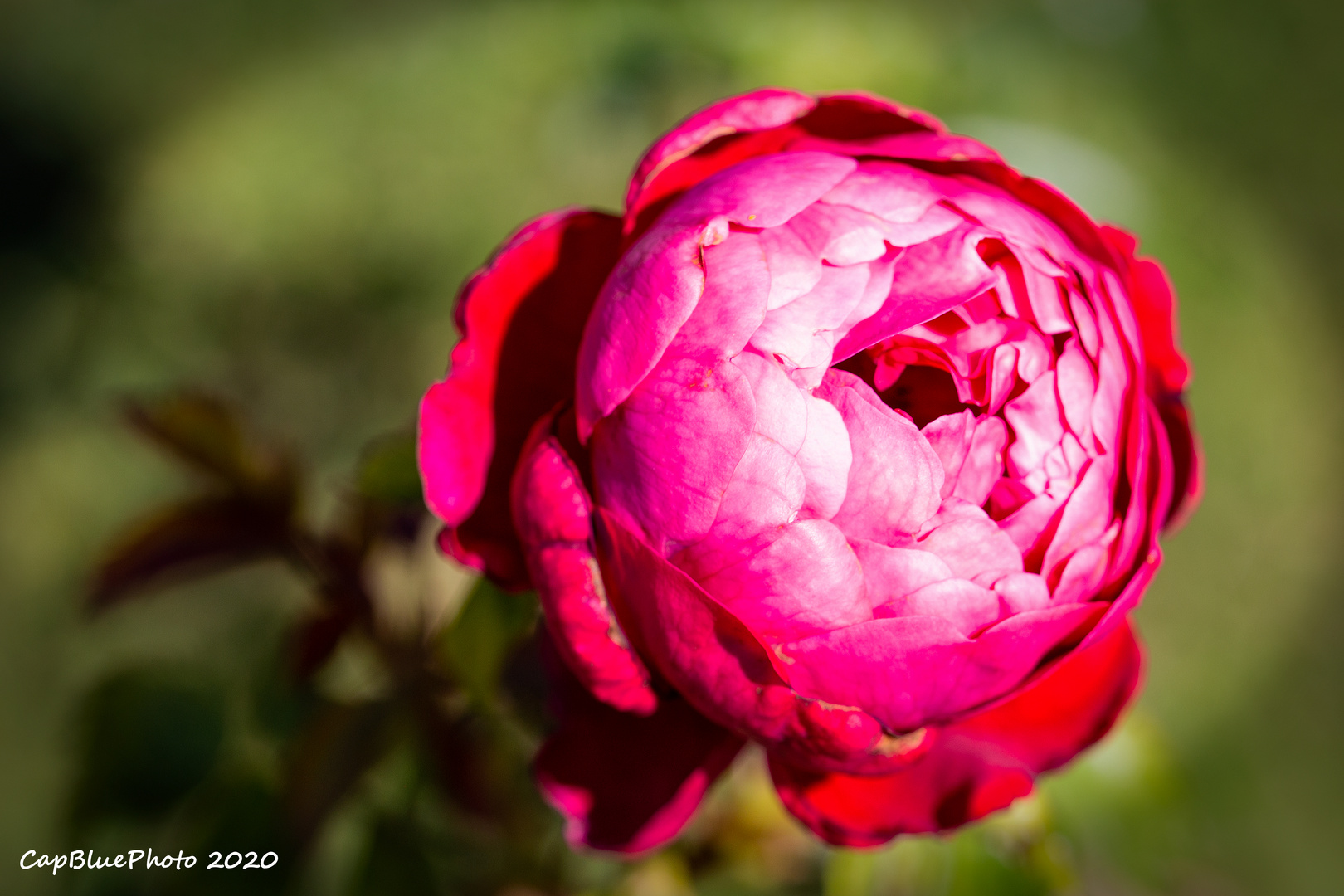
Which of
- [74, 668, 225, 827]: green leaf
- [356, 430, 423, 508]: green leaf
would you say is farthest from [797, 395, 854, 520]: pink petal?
[74, 668, 225, 827]: green leaf

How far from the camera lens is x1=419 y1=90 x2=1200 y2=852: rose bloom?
17.0 inches

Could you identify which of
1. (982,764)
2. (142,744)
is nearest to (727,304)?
(982,764)

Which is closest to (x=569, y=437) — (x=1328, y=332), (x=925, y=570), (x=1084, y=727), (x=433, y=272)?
(x=925, y=570)

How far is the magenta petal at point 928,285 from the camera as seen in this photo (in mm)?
450

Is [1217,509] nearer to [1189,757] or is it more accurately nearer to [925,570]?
[1189,757]

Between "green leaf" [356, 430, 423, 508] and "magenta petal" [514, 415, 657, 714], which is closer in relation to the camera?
"magenta petal" [514, 415, 657, 714]

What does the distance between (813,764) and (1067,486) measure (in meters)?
0.16

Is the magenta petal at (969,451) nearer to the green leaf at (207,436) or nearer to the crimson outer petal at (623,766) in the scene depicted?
the crimson outer petal at (623,766)

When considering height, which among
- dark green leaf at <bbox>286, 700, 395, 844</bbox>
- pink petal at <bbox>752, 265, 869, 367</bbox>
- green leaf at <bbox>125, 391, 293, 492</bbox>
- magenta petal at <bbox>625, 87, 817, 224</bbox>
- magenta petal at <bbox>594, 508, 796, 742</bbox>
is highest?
magenta petal at <bbox>625, 87, 817, 224</bbox>

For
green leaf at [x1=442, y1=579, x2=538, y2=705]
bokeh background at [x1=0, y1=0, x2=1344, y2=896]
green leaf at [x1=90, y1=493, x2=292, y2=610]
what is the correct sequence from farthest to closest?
bokeh background at [x1=0, y1=0, x2=1344, y2=896]
green leaf at [x1=90, y1=493, x2=292, y2=610]
green leaf at [x1=442, y1=579, x2=538, y2=705]

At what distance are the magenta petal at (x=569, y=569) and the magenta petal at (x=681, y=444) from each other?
0.9 inches

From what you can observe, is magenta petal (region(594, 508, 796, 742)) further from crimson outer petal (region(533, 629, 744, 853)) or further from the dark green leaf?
the dark green leaf

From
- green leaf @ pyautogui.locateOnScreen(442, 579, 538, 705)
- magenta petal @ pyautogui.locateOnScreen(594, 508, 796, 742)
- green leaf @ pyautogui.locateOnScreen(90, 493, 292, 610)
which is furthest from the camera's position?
green leaf @ pyautogui.locateOnScreen(90, 493, 292, 610)

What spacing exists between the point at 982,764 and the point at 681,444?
21cm
